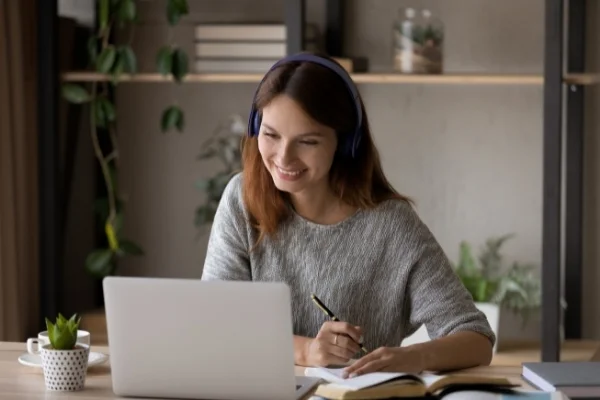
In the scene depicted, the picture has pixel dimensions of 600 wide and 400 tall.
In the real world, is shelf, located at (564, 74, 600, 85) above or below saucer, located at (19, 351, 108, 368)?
above

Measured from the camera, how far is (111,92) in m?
4.13

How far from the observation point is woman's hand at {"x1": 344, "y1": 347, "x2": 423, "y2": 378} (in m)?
1.93

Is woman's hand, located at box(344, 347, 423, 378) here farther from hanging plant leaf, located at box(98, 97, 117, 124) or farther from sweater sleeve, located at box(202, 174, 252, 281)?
hanging plant leaf, located at box(98, 97, 117, 124)

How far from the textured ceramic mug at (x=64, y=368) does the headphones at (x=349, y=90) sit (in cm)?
63

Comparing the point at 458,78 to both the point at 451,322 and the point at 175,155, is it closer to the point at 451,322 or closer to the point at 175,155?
the point at 175,155

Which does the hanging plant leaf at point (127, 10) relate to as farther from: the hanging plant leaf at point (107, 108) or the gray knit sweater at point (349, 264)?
the gray knit sweater at point (349, 264)

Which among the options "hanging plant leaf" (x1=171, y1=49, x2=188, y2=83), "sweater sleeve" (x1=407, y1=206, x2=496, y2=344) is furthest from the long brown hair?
"hanging plant leaf" (x1=171, y1=49, x2=188, y2=83)

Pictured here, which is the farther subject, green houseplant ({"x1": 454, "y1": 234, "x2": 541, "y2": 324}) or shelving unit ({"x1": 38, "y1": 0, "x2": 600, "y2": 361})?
green houseplant ({"x1": 454, "y1": 234, "x2": 541, "y2": 324})

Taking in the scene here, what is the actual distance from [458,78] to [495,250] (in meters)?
0.64

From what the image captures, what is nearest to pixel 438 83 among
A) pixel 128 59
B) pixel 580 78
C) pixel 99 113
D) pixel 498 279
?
pixel 580 78

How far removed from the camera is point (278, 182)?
7.40 feet

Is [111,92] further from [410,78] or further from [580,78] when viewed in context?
[580,78]

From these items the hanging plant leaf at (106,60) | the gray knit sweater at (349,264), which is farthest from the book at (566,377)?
the hanging plant leaf at (106,60)

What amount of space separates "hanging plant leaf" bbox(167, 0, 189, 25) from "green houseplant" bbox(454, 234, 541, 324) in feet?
3.97
